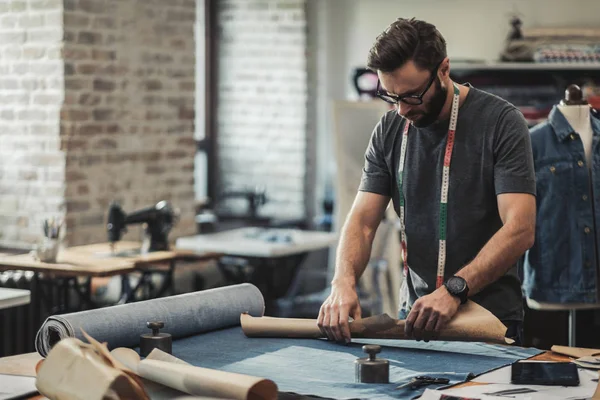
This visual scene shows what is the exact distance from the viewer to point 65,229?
5840 mm

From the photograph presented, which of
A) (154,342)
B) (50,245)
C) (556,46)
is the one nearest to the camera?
(154,342)

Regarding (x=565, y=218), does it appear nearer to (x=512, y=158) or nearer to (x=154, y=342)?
(x=512, y=158)

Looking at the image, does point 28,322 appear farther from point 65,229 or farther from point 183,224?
point 183,224

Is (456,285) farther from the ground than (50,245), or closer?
farther from the ground

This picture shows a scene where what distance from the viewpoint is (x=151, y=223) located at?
545 cm

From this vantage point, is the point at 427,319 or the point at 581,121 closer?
the point at 427,319

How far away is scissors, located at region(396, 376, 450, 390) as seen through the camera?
7.20 ft

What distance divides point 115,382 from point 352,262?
1.14 meters

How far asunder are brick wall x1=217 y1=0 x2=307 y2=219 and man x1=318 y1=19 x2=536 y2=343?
190 inches

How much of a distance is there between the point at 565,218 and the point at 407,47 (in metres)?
1.62

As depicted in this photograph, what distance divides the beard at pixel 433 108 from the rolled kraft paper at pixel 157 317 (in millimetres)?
694

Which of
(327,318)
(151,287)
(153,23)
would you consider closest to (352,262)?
(327,318)

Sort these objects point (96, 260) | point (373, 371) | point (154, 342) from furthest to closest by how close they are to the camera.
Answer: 1. point (96, 260)
2. point (154, 342)
3. point (373, 371)

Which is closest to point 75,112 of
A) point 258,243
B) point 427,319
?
point 258,243
